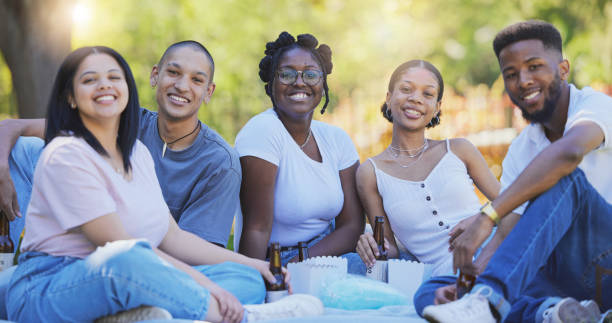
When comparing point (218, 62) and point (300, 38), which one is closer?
point (300, 38)

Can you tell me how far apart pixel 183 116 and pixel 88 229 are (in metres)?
1.43

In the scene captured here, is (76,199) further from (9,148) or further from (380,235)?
(380,235)

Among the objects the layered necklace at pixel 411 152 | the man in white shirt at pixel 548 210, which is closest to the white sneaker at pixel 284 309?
the man in white shirt at pixel 548 210

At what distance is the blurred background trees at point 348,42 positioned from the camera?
1057cm

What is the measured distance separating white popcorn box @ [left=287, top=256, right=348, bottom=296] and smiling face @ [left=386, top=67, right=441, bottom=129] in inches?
48.9

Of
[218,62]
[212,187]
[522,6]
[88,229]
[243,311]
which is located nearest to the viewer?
[88,229]

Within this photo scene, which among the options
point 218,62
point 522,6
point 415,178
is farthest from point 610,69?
point 415,178

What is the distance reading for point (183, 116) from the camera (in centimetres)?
426

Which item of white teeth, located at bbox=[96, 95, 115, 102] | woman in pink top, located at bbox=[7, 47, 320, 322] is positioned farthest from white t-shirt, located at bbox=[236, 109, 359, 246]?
white teeth, located at bbox=[96, 95, 115, 102]

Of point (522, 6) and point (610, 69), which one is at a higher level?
point (522, 6)

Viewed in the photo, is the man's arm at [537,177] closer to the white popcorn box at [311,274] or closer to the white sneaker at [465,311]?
the white sneaker at [465,311]

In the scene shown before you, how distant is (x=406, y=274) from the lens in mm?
4176

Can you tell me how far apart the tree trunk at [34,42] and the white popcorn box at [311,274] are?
5.03 meters

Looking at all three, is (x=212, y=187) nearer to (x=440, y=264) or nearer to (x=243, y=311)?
(x=243, y=311)
